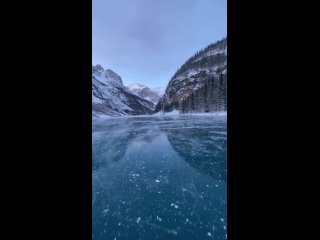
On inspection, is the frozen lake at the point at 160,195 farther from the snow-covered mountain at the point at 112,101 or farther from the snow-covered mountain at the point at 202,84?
the snow-covered mountain at the point at 112,101

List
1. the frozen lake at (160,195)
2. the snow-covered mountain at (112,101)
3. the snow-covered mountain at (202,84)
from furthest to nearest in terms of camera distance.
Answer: the snow-covered mountain at (112,101) < the snow-covered mountain at (202,84) < the frozen lake at (160,195)

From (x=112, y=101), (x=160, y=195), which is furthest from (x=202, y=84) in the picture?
(x=160, y=195)

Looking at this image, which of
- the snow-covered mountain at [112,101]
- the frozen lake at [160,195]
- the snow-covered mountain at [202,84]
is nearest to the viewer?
the frozen lake at [160,195]

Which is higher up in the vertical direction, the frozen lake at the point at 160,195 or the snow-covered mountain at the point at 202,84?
the snow-covered mountain at the point at 202,84

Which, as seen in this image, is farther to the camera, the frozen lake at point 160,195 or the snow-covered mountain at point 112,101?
the snow-covered mountain at point 112,101

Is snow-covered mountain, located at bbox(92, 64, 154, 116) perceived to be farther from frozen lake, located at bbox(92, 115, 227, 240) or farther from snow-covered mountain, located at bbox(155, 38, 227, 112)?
frozen lake, located at bbox(92, 115, 227, 240)

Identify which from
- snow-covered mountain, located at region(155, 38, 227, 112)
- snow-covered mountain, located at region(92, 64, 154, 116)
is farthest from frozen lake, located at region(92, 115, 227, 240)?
snow-covered mountain, located at region(92, 64, 154, 116)

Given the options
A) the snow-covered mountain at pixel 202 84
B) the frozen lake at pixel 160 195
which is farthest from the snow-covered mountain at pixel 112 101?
the frozen lake at pixel 160 195
